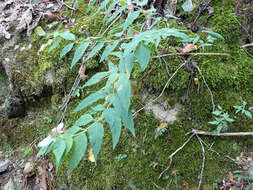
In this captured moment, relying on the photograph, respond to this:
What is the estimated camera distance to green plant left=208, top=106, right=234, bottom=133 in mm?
1716

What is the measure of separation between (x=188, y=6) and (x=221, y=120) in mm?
1443

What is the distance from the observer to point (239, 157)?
1719 mm

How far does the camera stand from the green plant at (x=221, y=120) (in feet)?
5.63

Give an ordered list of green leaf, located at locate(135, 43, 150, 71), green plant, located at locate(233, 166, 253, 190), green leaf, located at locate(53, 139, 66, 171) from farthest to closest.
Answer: green plant, located at locate(233, 166, 253, 190)
green leaf, located at locate(135, 43, 150, 71)
green leaf, located at locate(53, 139, 66, 171)

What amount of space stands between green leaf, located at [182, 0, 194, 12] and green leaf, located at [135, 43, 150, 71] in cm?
170

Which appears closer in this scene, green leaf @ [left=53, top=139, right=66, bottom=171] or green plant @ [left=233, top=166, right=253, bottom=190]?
green leaf @ [left=53, top=139, right=66, bottom=171]

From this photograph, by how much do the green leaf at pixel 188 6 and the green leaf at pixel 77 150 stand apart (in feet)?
6.88

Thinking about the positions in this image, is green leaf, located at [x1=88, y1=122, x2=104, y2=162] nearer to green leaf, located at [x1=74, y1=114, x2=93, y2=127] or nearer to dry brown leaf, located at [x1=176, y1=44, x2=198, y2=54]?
green leaf, located at [x1=74, y1=114, x2=93, y2=127]

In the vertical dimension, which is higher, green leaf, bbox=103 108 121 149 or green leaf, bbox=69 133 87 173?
green leaf, bbox=103 108 121 149

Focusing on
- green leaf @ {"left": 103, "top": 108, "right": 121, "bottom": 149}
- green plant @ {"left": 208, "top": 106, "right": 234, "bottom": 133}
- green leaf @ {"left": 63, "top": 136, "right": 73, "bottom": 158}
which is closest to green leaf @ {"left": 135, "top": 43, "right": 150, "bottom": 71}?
green leaf @ {"left": 103, "top": 108, "right": 121, "bottom": 149}

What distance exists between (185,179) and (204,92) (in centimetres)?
84

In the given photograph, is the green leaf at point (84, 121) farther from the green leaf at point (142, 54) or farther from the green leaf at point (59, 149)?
the green leaf at point (142, 54)

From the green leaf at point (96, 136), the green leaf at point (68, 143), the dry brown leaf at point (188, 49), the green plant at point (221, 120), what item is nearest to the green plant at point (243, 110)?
the green plant at point (221, 120)

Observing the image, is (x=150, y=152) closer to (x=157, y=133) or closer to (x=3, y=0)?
(x=157, y=133)
